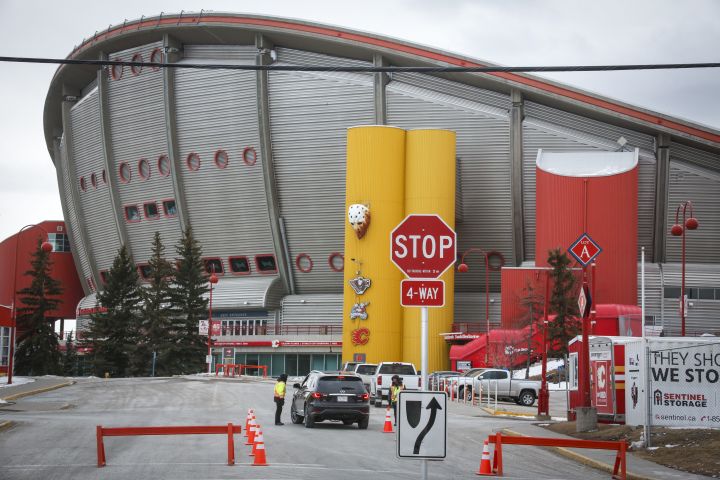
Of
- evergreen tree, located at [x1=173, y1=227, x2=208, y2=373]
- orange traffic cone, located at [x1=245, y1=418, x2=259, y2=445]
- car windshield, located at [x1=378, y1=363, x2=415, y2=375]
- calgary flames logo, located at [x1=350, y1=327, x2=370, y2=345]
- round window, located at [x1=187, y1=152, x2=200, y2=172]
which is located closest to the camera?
orange traffic cone, located at [x1=245, y1=418, x2=259, y2=445]

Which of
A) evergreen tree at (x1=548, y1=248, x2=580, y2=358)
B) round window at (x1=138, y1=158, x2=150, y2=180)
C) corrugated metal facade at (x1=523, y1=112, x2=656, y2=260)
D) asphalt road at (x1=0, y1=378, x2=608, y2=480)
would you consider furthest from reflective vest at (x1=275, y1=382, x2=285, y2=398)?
round window at (x1=138, y1=158, x2=150, y2=180)

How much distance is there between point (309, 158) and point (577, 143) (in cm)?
1902

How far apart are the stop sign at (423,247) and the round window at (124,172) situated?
7900cm

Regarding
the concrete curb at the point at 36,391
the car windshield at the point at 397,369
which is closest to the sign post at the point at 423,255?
the car windshield at the point at 397,369

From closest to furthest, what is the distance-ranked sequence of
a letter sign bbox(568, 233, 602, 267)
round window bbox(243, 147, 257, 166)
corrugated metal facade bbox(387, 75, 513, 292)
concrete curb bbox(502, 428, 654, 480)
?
concrete curb bbox(502, 428, 654, 480), a letter sign bbox(568, 233, 602, 267), corrugated metal facade bbox(387, 75, 513, 292), round window bbox(243, 147, 257, 166)

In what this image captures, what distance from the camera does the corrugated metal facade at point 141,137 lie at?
85.4 m

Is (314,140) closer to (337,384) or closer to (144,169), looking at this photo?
(144,169)

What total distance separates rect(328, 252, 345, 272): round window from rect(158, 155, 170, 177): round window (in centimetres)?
1530

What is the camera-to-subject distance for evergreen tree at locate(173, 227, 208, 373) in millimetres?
81000

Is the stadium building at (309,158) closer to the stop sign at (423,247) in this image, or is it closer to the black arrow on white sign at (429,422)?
the stop sign at (423,247)

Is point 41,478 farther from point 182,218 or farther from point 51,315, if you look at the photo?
point 51,315

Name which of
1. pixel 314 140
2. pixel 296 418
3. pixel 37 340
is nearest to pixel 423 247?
pixel 296 418

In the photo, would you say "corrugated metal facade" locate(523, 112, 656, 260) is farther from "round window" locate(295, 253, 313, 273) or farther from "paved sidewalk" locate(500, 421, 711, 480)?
"paved sidewalk" locate(500, 421, 711, 480)

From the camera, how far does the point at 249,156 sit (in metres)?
81.3
